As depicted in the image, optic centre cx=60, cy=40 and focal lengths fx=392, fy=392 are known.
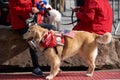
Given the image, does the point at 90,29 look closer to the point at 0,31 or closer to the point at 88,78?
the point at 88,78

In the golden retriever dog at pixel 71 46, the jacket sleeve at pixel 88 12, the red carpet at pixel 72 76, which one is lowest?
the red carpet at pixel 72 76

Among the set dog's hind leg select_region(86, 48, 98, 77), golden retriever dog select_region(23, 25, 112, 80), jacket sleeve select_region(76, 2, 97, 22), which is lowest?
dog's hind leg select_region(86, 48, 98, 77)

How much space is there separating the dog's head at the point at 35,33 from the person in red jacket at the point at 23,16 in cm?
34

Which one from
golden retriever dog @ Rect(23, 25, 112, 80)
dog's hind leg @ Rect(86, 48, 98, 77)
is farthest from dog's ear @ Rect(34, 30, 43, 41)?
dog's hind leg @ Rect(86, 48, 98, 77)

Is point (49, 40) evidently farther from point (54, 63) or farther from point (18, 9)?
point (18, 9)

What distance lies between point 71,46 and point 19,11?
1175 millimetres

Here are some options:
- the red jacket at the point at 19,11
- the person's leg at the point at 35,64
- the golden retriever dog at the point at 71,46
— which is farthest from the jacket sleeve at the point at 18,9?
the person's leg at the point at 35,64

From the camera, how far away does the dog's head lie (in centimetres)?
709

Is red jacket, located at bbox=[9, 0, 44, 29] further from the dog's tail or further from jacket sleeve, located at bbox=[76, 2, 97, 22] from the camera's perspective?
the dog's tail

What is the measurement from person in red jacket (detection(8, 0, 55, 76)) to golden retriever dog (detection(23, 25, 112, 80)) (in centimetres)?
33

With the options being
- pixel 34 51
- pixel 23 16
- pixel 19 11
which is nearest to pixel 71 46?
pixel 34 51

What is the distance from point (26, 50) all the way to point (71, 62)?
966 millimetres

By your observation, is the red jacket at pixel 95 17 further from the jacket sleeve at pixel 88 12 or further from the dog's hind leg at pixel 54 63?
the dog's hind leg at pixel 54 63

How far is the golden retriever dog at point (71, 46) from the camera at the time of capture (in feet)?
23.5
